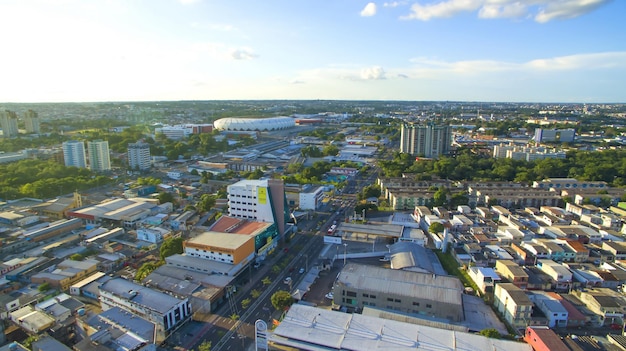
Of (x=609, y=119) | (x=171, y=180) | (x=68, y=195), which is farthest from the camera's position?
(x=609, y=119)

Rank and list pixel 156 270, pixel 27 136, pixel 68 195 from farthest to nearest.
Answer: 1. pixel 27 136
2. pixel 68 195
3. pixel 156 270

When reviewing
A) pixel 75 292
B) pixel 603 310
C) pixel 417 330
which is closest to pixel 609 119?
pixel 603 310

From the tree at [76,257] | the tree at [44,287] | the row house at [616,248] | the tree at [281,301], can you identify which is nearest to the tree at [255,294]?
the tree at [281,301]

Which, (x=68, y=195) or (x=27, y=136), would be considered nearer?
(x=68, y=195)

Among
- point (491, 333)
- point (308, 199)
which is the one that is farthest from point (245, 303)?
point (308, 199)

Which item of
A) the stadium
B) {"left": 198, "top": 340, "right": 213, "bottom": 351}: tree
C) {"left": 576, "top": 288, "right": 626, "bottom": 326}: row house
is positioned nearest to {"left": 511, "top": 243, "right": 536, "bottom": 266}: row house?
{"left": 576, "top": 288, "right": 626, "bottom": 326}: row house

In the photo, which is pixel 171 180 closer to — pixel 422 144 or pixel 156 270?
pixel 156 270

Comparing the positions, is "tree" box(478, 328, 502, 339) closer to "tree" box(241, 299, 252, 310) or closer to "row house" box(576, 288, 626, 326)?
"row house" box(576, 288, 626, 326)
